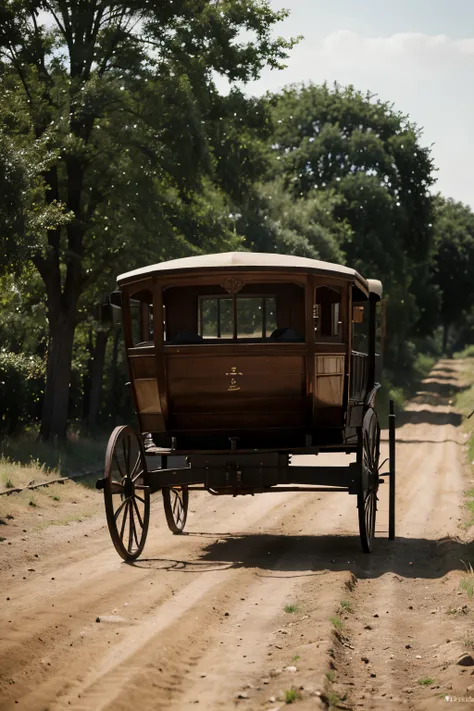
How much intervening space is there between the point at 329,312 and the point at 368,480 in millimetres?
1971

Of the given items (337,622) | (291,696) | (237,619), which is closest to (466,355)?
(237,619)

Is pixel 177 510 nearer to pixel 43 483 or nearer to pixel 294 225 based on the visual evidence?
pixel 43 483

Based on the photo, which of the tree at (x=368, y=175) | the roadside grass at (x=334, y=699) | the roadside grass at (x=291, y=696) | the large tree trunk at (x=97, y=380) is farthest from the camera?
the tree at (x=368, y=175)

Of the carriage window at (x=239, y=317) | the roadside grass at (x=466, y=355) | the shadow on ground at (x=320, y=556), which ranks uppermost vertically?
the roadside grass at (x=466, y=355)

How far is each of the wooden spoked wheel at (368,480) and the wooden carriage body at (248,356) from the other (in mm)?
280

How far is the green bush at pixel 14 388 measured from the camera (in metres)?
25.1

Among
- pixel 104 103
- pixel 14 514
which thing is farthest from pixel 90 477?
pixel 104 103

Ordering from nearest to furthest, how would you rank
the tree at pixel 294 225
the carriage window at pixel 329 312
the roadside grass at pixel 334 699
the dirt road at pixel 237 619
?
the roadside grass at pixel 334 699
the dirt road at pixel 237 619
the carriage window at pixel 329 312
the tree at pixel 294 225

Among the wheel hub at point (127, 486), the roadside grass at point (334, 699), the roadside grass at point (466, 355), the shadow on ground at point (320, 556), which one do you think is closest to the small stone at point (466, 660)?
the roadside grass at point (334, 699)

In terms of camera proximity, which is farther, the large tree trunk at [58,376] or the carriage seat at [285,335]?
the large tree trunk at [58,376]

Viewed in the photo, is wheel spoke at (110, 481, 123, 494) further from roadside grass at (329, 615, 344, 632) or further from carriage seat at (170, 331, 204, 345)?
roadside grass at (329, 615, 344, 632)

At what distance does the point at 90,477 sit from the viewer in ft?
68.8

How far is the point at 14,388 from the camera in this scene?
25.6 metres

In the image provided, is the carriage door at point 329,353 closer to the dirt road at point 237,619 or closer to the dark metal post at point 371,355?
the dirt road at point 237,619
